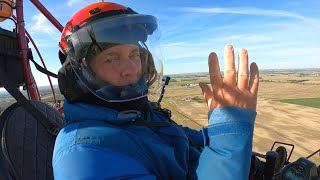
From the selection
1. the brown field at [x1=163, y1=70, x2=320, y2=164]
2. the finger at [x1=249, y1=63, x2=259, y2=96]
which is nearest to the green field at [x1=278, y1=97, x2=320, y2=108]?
the brown field at [x1=163, y1=70, x2=320, y2=164]

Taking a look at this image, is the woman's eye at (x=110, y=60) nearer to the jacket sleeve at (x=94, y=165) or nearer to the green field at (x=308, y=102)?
the jacket sleeve at (x=94, y=165)

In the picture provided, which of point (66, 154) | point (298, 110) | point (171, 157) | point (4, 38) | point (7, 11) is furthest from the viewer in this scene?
point (298, 110)

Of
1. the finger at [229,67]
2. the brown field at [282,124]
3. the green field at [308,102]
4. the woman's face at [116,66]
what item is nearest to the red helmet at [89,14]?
the woman's face at [116,66]

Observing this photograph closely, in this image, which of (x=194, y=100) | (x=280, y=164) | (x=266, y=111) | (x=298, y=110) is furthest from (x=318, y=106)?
(x=280, y=164)

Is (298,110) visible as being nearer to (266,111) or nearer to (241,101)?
(266,111)

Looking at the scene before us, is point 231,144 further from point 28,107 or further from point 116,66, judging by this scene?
point 28,107

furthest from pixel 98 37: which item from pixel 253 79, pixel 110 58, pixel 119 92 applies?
pixel 253 79
